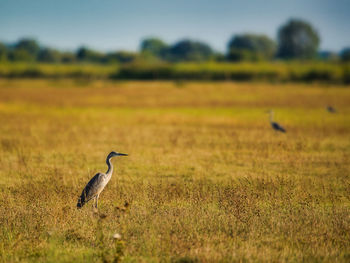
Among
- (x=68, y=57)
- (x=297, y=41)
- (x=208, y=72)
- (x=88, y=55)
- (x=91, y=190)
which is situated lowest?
(x=91, y=190)

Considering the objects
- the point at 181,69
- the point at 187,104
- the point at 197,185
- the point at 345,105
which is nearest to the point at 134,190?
the point at 197,185

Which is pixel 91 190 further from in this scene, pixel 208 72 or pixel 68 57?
pixel 68 57

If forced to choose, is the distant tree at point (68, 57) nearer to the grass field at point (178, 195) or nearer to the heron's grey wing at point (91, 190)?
the grass field at point (178, 195)

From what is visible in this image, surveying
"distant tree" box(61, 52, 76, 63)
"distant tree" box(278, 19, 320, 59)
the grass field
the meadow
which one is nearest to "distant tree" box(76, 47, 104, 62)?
"distant tree" box(61, 52, 76, 63)

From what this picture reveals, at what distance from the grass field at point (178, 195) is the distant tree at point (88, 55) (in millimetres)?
163354

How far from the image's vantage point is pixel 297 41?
629ft

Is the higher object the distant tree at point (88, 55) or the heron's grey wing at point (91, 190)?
the distant tree at point (88, 55)

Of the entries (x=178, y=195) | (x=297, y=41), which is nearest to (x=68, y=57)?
(x=297, y=41)

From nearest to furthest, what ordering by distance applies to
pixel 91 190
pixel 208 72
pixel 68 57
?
pixel 91 190, pixel 208 72, pixel 68 57

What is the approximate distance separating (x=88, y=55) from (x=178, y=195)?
600 feet

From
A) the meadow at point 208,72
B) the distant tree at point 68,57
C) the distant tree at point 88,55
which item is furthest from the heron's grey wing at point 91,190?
the distant tree at point 68,57

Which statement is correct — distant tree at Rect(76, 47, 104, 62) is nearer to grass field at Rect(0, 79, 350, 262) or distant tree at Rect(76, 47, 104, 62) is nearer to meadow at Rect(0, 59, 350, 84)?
meadow at Rect(0, 59, 350, 84)

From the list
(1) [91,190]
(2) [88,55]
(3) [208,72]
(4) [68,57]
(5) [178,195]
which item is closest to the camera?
(1) [91,190]

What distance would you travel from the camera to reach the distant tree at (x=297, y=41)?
18838 cm
